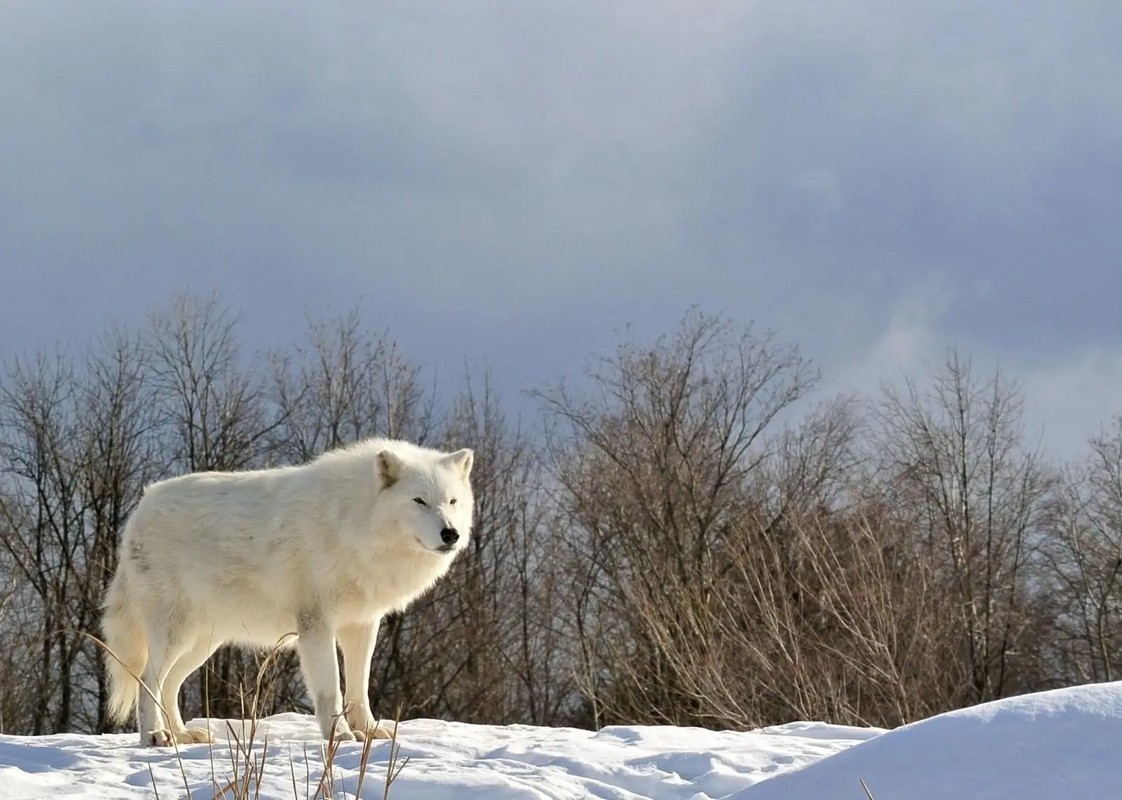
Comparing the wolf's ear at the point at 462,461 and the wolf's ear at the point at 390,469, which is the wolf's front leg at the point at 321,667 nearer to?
the wolf's ear at the point at 390,469

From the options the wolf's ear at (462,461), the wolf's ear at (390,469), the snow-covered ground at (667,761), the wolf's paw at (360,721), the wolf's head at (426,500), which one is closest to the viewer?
the snow-covered ground at (667,761)

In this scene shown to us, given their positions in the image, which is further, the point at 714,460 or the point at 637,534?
the point at 714,460

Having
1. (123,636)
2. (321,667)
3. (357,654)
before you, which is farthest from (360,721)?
(123,636)

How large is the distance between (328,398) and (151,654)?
61.3 feet

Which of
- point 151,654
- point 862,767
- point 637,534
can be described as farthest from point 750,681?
point 637,534

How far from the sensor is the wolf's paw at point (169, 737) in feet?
25.3

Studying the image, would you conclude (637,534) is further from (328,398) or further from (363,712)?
(363,712)

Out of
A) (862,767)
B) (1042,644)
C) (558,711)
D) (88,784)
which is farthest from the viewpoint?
(1042,644)

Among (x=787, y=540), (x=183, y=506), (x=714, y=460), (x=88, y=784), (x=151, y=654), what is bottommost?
(x=88, y=784)

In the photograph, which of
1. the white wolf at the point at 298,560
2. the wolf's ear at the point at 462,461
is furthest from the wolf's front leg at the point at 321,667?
the wolf's ear at the point at 462,461

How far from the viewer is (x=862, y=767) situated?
3.05m

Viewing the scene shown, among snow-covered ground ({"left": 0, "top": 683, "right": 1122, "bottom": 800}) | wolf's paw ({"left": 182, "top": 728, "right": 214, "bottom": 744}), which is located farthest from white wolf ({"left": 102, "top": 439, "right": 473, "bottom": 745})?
snow-covered ground ({"left": 0, "top": 683, "right": 1122, "bottom": 800})

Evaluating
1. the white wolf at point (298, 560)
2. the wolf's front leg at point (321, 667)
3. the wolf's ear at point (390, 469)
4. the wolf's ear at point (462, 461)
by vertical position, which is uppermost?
the wolf's ear at point (462, 461)

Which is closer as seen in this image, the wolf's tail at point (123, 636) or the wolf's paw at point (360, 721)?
the wolf's paw at point (360, 721)
